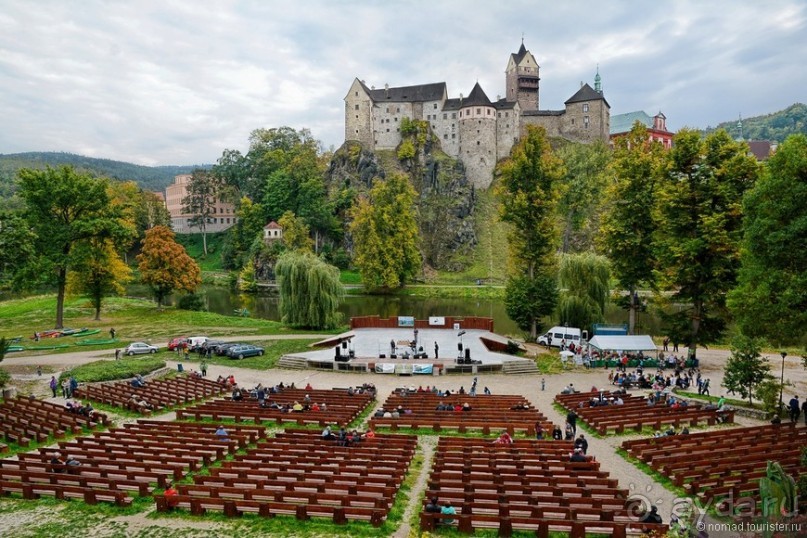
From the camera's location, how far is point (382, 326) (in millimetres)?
44344

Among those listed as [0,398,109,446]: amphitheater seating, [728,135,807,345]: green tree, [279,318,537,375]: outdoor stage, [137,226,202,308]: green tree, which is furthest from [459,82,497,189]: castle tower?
[0,398,109,446]: amphitheater seating

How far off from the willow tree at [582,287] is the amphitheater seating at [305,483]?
2846 centimetres

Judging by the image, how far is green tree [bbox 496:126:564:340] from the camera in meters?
41.2

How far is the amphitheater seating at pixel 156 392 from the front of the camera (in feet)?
79.5

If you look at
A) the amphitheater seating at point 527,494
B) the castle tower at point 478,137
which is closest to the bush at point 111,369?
the amphitheater seating at point 527,494

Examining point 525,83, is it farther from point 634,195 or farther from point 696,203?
point 696,203

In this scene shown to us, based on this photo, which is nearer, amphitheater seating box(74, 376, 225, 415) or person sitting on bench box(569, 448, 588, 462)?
person sitting on bench box(569, 448, 588, 462)

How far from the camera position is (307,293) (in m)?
46.9

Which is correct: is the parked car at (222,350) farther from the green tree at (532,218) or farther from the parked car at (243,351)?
the green tree at (532,218)

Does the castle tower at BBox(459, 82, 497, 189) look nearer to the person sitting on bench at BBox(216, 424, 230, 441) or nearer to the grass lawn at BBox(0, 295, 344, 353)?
the grass lawn at BBox(0, 295, 344, 353)

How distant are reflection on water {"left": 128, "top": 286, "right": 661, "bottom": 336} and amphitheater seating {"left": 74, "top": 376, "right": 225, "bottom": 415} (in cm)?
2785

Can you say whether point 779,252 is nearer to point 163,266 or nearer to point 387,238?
point 163,266

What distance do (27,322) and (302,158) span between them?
200 ft

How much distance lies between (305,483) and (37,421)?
13385 millimetres
